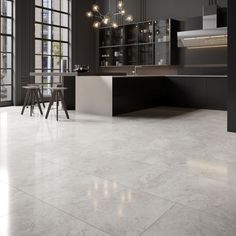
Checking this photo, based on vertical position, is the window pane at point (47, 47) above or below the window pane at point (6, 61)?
above

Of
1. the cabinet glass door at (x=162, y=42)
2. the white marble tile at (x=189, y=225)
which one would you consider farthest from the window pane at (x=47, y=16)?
the white marble tile at (x=189, y=225)

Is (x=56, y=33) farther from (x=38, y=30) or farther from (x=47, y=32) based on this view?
(x=38, y=30)

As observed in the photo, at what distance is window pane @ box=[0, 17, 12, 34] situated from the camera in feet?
24.3

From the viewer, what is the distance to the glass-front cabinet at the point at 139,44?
791 centimetres

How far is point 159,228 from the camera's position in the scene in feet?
4.92

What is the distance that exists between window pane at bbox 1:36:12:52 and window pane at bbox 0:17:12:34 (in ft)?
0.48

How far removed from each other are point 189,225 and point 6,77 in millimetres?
7083

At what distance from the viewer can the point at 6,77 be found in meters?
7.62

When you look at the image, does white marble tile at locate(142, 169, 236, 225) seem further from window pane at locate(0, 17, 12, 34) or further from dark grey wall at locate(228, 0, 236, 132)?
window pane at locate(0, 17, 12, 34)

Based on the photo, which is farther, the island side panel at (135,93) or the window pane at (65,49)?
the window pane at (65,49)

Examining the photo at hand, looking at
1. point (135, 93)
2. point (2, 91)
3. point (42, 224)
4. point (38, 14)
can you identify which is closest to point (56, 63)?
point (38, 14)

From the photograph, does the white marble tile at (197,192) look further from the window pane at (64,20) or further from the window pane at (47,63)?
the window pane at (64,20)

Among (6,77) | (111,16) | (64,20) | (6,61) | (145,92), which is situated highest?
(111,16)

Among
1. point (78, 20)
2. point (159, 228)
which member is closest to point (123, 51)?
point (78, 20)
